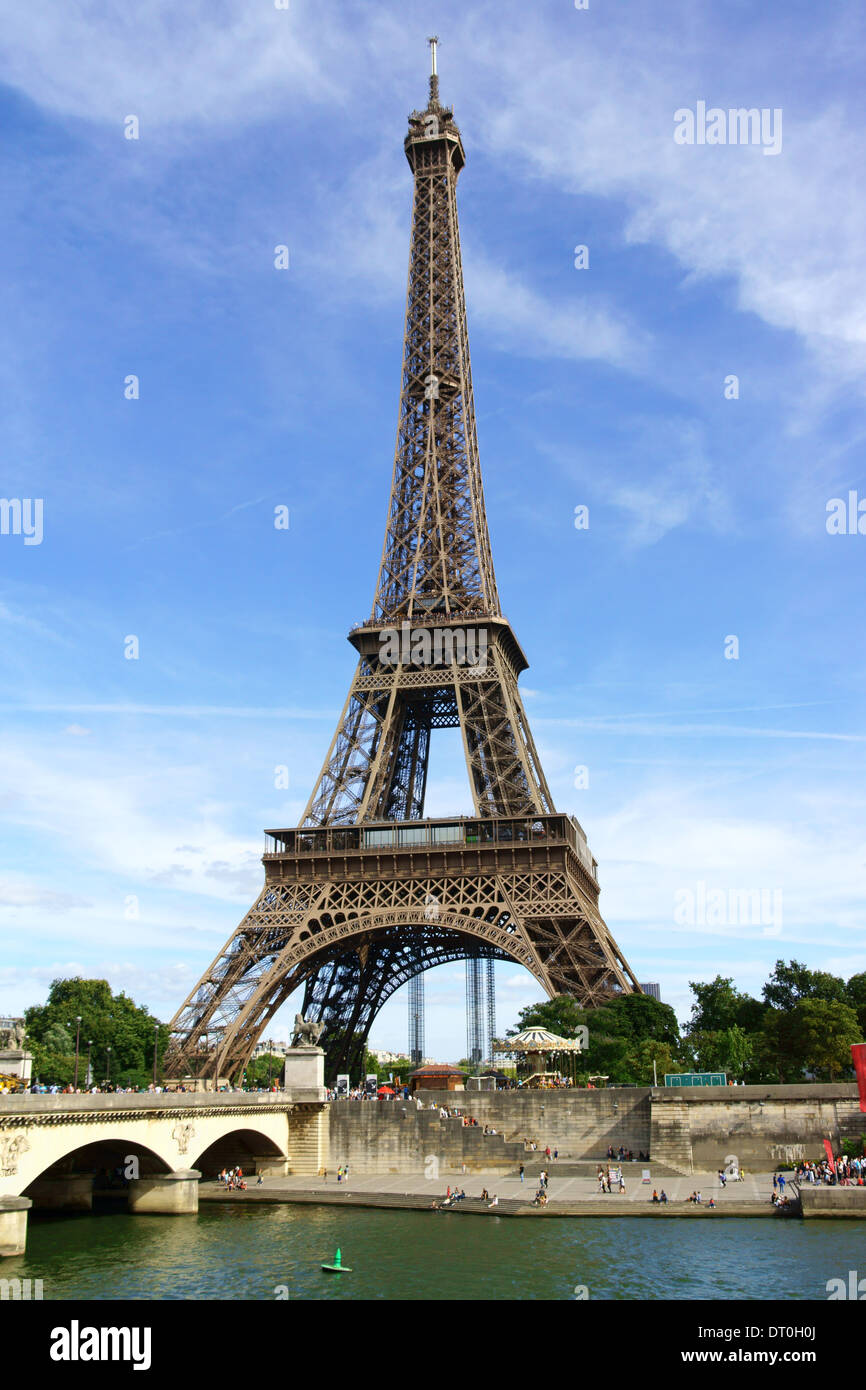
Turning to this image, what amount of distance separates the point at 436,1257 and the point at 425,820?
Result: 123ft

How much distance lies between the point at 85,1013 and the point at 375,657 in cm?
4272

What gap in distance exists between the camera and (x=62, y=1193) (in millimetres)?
52531

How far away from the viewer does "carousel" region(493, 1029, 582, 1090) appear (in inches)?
2399

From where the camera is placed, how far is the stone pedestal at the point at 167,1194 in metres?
49.1

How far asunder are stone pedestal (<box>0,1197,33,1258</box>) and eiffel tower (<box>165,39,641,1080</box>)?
24.2m

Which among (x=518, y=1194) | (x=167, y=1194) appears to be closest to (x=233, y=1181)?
(x=167, y=1194)

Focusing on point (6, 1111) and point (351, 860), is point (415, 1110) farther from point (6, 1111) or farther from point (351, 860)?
point (6, 1111)

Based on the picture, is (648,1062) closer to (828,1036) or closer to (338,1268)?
(828,1036)

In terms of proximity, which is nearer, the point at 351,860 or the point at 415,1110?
the point at 415,1110

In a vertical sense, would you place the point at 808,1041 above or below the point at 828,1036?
below

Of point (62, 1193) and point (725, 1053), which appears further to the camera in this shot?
point (725, 1053)
